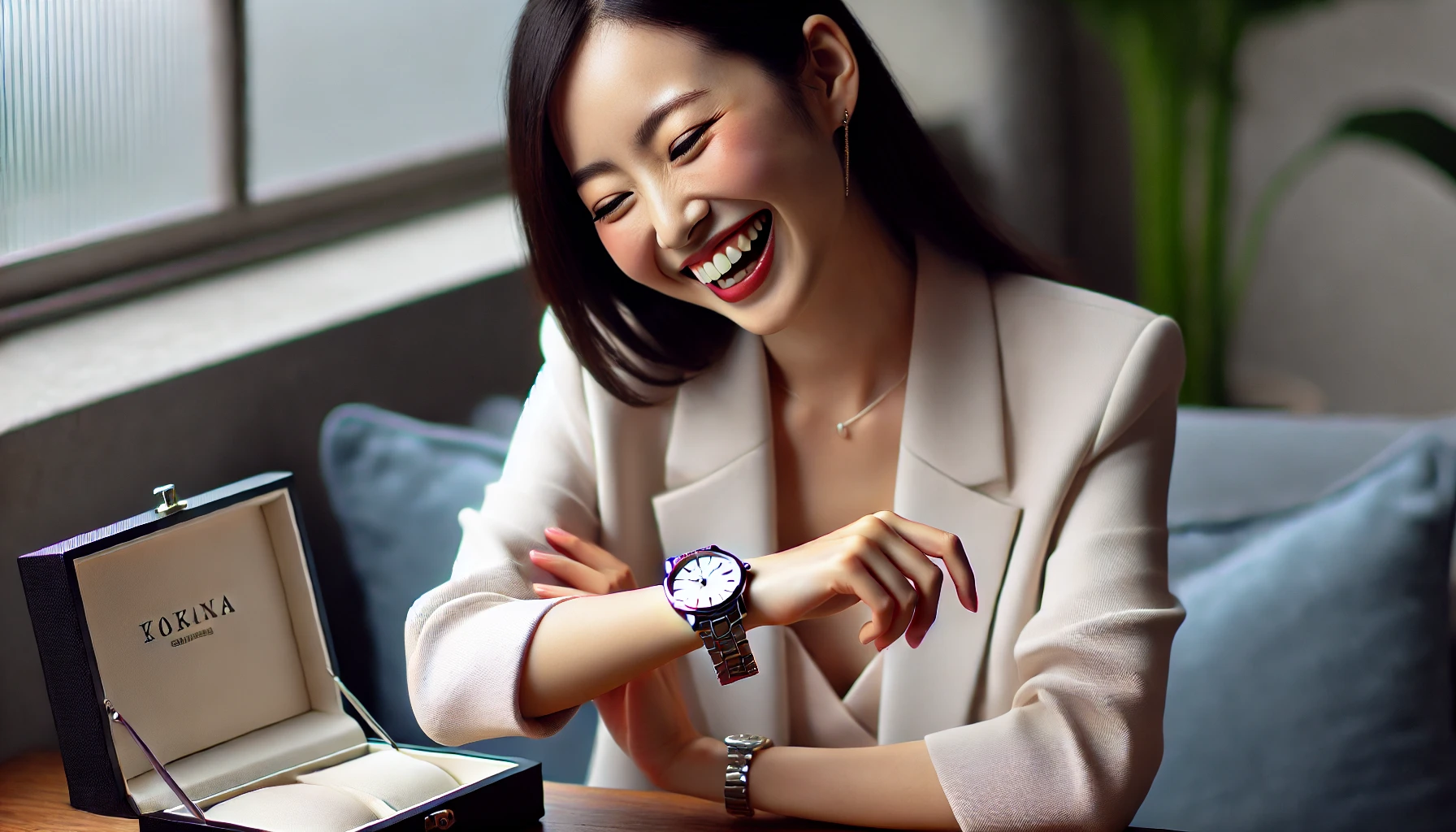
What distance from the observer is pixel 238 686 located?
1.10 meters

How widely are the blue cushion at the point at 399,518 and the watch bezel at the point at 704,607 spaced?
2.28 feet

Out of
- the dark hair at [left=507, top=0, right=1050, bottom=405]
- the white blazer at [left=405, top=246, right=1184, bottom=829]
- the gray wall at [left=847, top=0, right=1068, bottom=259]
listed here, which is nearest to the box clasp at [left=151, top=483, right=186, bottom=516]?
the white blazer at [left=405, top=246, right=1184, bottom=829]

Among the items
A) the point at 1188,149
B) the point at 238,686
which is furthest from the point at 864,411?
the point at 1188,149

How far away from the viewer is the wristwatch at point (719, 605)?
95 centimetres

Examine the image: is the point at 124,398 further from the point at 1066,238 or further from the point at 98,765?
the point at 1066,238

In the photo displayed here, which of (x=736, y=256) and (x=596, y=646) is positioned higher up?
(x=736, y=256)

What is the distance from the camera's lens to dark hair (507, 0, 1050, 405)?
1.01 m

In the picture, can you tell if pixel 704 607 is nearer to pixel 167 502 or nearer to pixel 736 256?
pixel 736 256

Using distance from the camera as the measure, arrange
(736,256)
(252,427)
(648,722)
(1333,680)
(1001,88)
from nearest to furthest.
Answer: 1. (736,256)
2. (648,722)
3. (1333,680)
4. (252,427)
5. (1001,88)

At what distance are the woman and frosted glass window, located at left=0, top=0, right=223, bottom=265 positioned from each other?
2.35 ft

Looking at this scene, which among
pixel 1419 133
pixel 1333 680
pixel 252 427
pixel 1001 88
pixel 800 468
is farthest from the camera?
pixel 1001 88

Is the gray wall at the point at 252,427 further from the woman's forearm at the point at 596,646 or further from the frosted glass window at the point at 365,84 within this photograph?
the woman's forearm at the point at 596,646

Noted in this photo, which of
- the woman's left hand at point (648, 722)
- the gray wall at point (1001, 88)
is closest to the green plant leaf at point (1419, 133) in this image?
the gray wall at point (1001, 88)

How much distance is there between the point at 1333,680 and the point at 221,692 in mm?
1097
